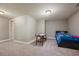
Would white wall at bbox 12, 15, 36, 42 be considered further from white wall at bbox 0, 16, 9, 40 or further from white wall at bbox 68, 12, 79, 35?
white wall at bbox 68, 12, 79, 35

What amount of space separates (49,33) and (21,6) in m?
1.07

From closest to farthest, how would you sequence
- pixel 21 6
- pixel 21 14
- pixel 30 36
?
pixel 21 6
pixel 21 14
pixel 30 36

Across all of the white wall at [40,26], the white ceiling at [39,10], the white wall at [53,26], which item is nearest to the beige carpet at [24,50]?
the white wall at [53,26]

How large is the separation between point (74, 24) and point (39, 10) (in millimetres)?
1054

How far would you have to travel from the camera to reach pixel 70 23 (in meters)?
2.28

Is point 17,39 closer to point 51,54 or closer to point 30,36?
point 30,36

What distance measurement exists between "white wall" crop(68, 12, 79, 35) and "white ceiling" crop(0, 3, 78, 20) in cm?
18

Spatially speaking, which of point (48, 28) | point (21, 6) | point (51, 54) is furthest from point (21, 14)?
point (51, 54)

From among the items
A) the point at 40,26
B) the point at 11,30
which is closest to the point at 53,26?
the point at 40,26

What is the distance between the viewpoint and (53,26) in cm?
239

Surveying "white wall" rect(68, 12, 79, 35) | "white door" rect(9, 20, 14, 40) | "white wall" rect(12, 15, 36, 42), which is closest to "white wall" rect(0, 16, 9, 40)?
"white door" rect(9, 20, 14, 40)

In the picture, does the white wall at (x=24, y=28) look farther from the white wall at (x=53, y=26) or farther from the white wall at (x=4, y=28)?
the white wall at (x=53, y=26)

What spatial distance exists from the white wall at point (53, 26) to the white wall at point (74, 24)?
14cm

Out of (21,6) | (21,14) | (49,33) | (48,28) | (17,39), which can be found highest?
(21,6)
